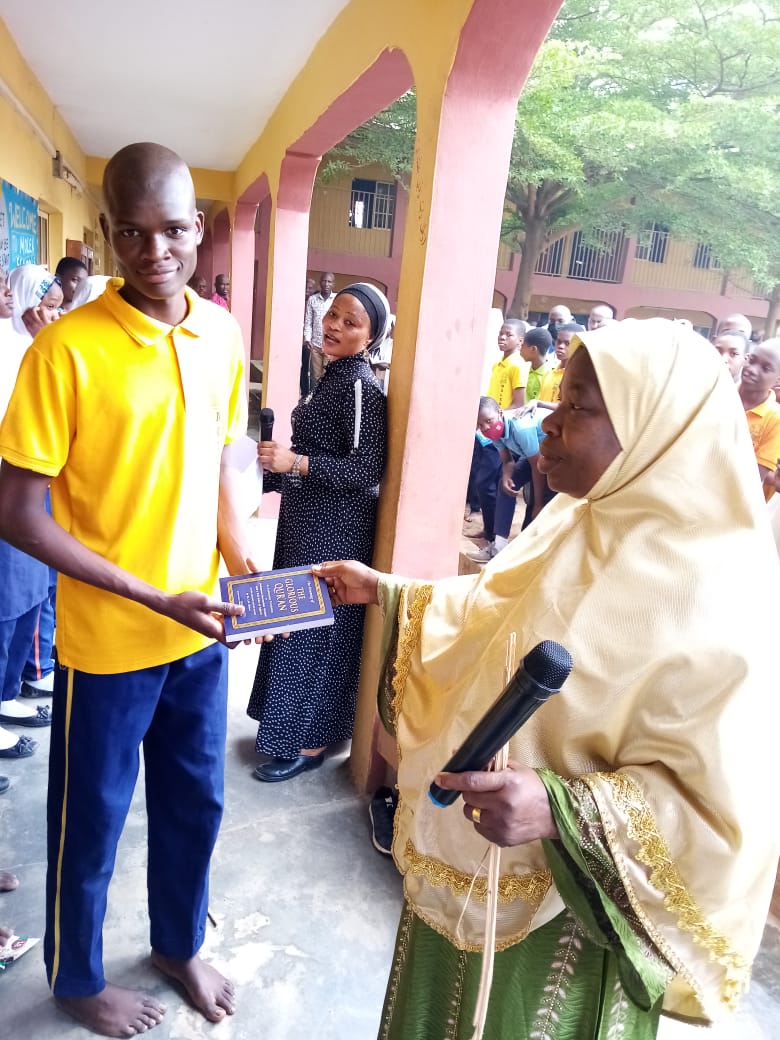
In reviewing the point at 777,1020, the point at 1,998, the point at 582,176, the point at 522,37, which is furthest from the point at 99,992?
the point at 582,176

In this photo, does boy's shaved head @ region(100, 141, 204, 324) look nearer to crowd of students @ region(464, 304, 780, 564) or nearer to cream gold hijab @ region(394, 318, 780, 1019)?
cream gold hijab @ region(394, 318, 780, 1019)

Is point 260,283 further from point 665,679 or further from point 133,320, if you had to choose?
point 665,679

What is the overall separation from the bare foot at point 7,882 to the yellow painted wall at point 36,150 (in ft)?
15.5

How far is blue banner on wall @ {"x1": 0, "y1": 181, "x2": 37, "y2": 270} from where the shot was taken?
5.36 meters

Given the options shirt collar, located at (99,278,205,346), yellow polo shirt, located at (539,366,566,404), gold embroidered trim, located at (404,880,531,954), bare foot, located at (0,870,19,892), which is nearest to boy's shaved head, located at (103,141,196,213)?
shirt collar, located at (99,278,205,346)

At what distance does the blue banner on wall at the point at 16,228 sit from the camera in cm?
536

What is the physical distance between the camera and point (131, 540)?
152 cm

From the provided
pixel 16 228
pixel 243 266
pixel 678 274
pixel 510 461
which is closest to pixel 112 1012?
pixel 510 461

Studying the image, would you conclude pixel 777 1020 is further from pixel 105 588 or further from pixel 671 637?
pixel 105 588

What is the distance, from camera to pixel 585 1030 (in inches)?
48.9

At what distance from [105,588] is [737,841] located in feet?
3.78

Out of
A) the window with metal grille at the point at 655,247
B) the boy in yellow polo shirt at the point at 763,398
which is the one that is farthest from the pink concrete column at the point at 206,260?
the boy in yellow polo shirt at the point at 763,398

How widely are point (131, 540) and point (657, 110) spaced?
13292 millimetres

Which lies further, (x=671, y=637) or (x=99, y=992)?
(x=99, y=992)
